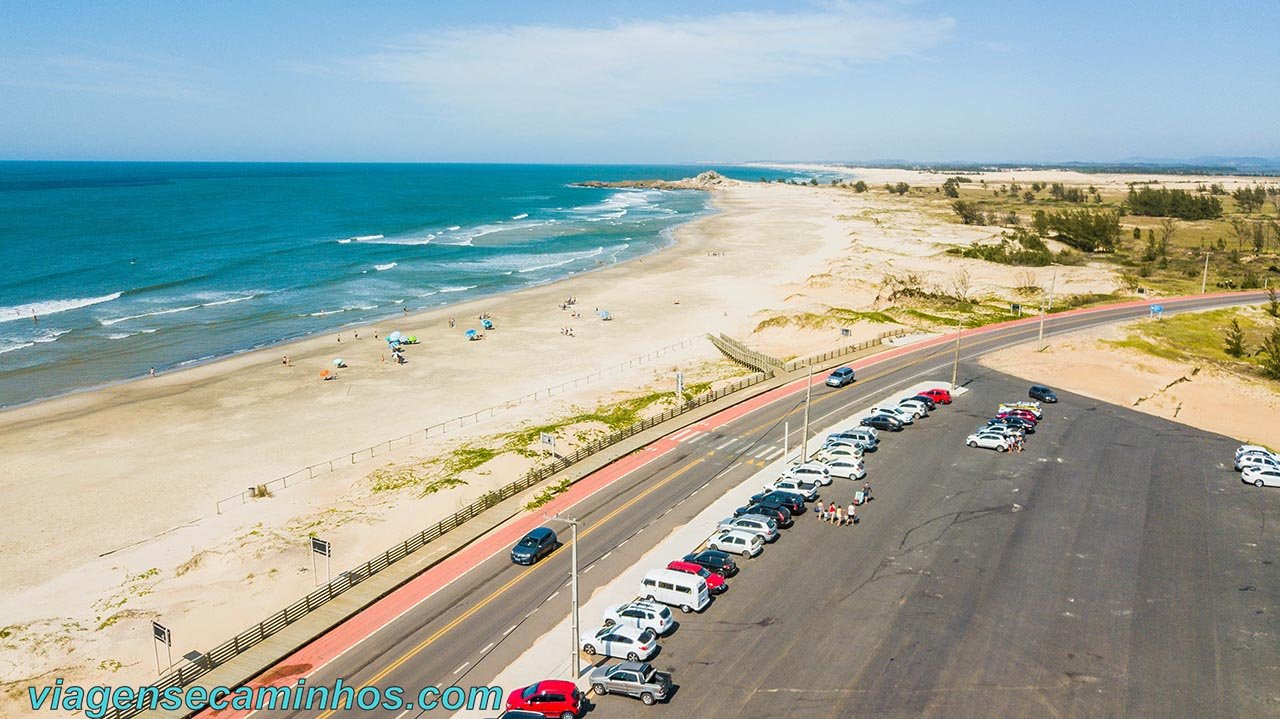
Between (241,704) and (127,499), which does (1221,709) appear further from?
(127,499)

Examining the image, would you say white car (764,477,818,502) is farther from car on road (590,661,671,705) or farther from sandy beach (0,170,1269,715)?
car on road (590,661,671,705)

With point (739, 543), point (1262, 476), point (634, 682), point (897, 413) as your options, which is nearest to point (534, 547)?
point (739, 543)

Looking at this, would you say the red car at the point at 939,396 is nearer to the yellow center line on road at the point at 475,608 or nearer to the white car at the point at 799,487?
the white car at the point at 799,487

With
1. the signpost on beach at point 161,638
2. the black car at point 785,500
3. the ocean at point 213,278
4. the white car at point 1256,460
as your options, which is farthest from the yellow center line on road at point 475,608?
the ocean at point 213,278

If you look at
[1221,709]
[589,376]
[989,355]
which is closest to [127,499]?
[589,376]

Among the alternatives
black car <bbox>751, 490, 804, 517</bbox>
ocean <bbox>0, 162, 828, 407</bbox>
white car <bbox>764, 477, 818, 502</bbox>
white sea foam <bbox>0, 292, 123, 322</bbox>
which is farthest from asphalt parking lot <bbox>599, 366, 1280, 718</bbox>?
white sea foam <bbox>0, 292, 123, 322</bbox>
